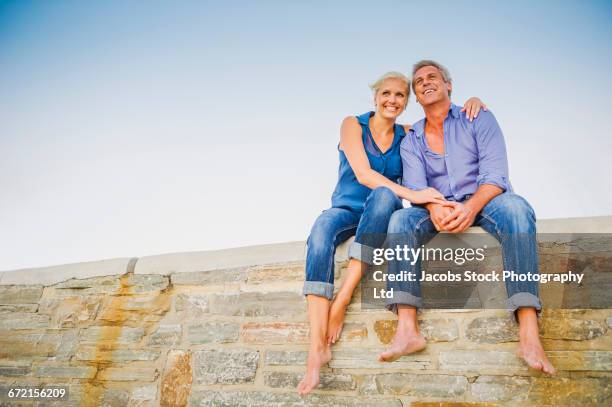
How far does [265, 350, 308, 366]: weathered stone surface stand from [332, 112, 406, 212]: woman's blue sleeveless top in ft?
2.32

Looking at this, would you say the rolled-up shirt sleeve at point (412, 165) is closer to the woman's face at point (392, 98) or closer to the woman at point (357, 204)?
the woman at point (357, 204)

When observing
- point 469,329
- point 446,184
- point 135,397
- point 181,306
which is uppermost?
point 446,184

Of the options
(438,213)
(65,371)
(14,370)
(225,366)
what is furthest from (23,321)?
(438,213)

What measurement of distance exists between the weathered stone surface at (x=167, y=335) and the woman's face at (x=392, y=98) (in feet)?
4.89

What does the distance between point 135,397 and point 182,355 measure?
310 millimetres

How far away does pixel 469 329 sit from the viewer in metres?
1.79

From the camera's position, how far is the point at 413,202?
80.0 inches

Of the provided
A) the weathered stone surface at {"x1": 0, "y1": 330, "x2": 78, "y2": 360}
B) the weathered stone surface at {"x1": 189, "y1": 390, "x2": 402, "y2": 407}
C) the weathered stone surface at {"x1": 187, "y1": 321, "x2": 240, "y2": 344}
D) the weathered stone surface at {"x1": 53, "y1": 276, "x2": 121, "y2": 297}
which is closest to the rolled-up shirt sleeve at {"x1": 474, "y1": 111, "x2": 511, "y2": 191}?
the weathered stone surface at {"x1": 189, "y1": 390, "x2": 402, "y2": 407}

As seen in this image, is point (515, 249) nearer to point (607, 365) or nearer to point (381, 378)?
point (607, 365)

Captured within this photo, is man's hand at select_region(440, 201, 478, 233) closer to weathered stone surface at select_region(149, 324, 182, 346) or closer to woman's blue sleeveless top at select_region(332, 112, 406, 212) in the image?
woman's blue sleeveless top at select_region(332, 112, 406, 212)

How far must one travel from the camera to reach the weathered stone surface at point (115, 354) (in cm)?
225

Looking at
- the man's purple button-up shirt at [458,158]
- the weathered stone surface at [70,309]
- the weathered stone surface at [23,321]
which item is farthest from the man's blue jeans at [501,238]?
the weathered stone surface at [23,321]

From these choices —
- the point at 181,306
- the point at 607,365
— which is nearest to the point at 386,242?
the point at 607,365

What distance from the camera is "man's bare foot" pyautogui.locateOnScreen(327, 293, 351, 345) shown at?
6.19 ft
